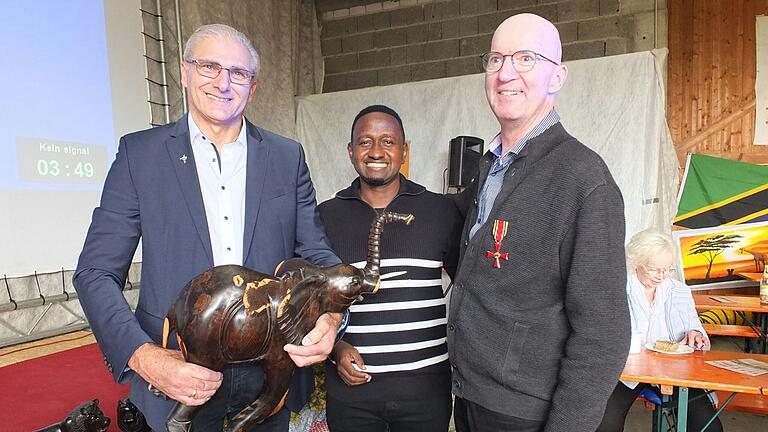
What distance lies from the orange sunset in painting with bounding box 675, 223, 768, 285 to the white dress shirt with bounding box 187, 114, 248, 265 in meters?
5.31

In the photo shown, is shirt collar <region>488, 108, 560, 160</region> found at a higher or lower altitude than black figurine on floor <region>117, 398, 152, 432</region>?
higher

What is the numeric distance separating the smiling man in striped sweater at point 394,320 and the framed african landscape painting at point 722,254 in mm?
4362

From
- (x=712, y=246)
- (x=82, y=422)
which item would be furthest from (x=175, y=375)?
(x=712, y=246)

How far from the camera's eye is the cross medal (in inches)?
46.3

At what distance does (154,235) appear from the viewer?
1010 mm

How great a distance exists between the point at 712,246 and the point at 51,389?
18.9ft

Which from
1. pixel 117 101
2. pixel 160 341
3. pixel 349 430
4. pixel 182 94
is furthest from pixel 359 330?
pixel 182 94

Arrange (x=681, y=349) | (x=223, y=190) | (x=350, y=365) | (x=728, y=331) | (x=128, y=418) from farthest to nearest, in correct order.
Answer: (x=728, y=331) → (x=681, y=349) → (x=128, y=418) → (x=350, y=365) → (x=223, y=190)

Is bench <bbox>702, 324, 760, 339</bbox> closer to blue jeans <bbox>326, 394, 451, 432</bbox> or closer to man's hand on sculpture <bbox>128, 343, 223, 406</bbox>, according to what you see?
blue jeans <bbox>326, 394, 451, 432</bbox>

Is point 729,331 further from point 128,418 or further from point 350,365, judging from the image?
point 128,418

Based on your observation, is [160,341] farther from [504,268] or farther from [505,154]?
[505,154]

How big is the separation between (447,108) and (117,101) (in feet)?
9.39

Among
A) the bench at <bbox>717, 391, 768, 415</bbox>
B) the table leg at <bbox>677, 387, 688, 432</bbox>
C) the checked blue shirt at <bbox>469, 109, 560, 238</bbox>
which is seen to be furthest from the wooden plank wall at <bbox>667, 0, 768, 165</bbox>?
the checked blue shirt at <bbox>469, 109, 560, 238</bbox>

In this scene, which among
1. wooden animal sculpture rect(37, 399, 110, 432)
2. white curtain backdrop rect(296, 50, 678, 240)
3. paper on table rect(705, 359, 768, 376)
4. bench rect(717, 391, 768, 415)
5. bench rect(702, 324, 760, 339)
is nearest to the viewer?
wooden animal sculpture rect(37, 399, 110, 432)
